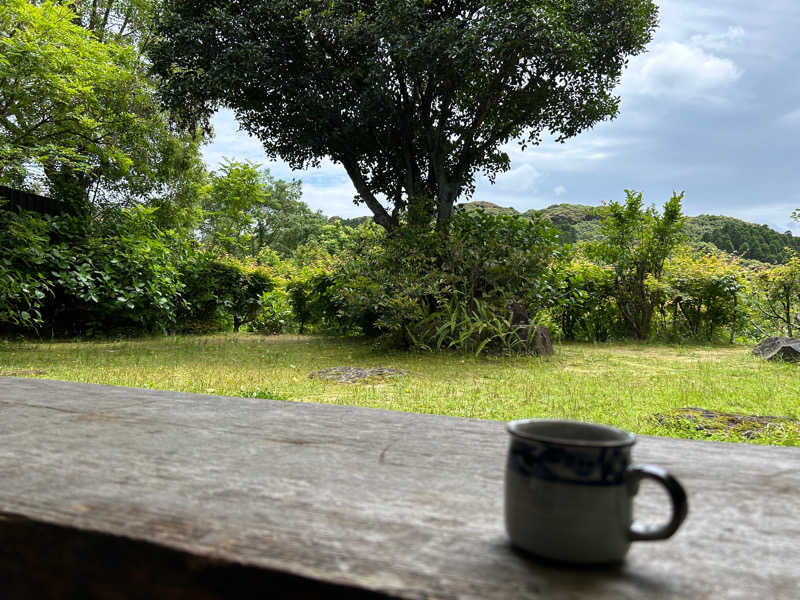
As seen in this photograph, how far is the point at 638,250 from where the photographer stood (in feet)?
28.4

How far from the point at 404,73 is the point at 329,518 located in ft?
22.4

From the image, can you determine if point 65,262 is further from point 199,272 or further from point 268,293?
point 268,293

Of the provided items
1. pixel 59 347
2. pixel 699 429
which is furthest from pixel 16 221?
pixel 699 429

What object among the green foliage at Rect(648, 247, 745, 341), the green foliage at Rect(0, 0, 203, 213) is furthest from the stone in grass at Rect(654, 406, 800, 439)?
the green foliage at Rect(0, 0, 203, 213)

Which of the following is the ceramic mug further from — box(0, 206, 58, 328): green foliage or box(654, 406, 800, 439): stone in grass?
box(0, 206, 58, 328): green foliage

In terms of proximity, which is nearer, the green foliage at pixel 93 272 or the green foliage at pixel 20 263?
the green foliage at pixel 20 263

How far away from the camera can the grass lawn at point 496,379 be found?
3252mm

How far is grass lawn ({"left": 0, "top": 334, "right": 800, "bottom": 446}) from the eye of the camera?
128 inches

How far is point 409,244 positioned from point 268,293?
12.4 feet

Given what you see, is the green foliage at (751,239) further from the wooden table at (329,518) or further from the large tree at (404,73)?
the wooden table at (329,518)

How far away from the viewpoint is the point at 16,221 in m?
6.15

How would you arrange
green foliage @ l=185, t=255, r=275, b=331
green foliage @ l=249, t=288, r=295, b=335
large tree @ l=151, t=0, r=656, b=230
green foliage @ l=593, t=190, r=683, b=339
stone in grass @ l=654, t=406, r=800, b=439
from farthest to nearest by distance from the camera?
green foliage @ l=249, t=288, r=295, b=335 < green foliage @ l=185, t=255, r=275, b=331 < green foliage @ l=593, t=190, r=683, b=339 < large tree @ l=151, t=0, r=656, b=230 < stone in grass @ l=654, t=406, r=800, b=439

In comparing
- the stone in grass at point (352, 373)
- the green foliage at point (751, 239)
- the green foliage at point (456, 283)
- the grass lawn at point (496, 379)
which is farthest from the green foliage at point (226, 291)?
the green foliage at point (751, 239)

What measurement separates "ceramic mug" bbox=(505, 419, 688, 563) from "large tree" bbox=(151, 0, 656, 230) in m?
6.04
